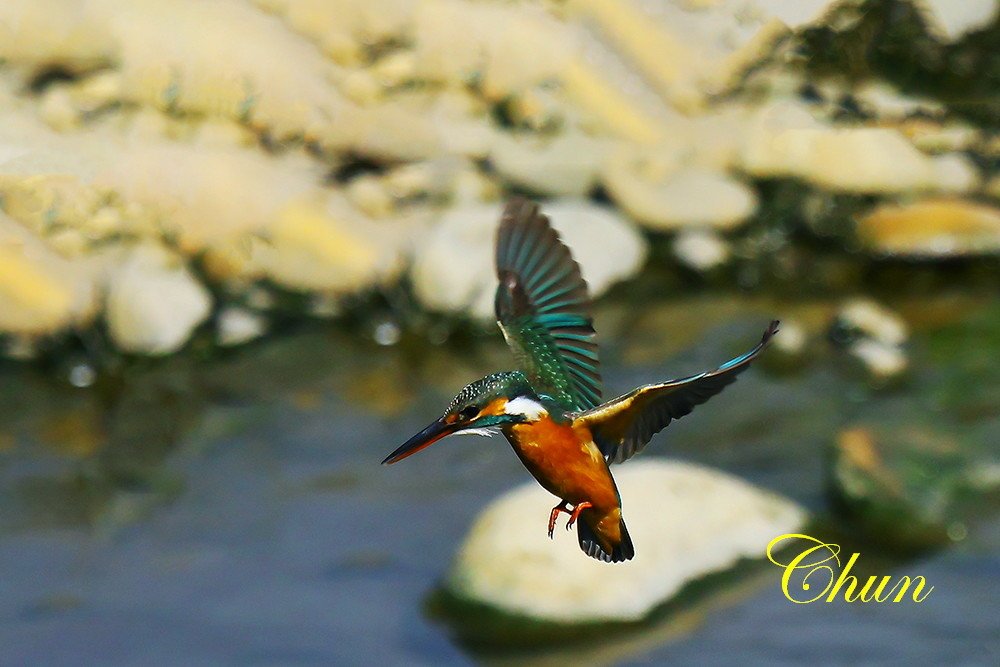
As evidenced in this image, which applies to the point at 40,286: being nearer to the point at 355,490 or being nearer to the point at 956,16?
the point at 355,490

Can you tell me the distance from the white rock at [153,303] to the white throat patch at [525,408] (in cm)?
753

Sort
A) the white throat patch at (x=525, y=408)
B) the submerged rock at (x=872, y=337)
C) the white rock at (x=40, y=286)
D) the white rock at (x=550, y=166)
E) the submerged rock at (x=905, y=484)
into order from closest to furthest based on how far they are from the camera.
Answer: the white throat patch at (x=525, y=408) < the submerged rock at (x=905, y=484) < the white rock at (x=40, y=286) < the submerged rock at (x=872, y=337) < the white rock at (x=550, y=166)

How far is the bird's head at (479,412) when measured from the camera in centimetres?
163

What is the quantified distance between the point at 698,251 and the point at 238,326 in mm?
3478

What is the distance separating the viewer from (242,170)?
387 inches

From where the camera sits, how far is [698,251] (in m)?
10.4

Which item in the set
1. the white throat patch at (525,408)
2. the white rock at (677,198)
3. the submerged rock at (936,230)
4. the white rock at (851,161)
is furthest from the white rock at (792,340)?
the white throat patch at (525,408)

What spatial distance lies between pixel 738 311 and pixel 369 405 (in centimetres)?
284

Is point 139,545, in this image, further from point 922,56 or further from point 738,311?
point 922,56

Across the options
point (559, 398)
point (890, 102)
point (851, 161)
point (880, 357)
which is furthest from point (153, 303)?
point (559, 398)

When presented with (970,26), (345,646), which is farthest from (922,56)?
(345,646)

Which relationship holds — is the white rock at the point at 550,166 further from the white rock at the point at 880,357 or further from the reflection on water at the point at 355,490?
the white rock at the point at 880,357

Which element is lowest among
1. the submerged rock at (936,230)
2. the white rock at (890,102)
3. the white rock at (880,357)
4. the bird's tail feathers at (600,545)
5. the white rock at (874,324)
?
the white rock at (880,357)

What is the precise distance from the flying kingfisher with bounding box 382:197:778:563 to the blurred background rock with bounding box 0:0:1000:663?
3.33 meters
